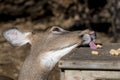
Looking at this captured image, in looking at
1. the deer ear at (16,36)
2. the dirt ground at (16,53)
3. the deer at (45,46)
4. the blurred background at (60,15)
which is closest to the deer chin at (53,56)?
the deer at (45,46)

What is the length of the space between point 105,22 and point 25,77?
7.95 metres

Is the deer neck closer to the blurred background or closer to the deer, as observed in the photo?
the deer

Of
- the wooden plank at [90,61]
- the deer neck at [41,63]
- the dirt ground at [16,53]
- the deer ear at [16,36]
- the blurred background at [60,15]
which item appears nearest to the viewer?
the wooden plank at [90,61]

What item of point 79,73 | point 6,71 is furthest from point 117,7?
point 79,73

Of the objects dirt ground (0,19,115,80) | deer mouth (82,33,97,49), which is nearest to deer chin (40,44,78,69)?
deer mouth (82,33,97,49)

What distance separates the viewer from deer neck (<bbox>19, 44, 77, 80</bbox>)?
219 inches

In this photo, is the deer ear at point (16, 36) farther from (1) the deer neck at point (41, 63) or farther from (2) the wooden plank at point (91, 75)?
(2) the wooden plank at point (91, 75)

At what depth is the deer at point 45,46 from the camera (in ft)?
Answer: 18.3

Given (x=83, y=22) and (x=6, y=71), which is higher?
(x=83, y=22)

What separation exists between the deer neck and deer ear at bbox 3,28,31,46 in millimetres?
375

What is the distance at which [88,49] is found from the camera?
584 centimetres

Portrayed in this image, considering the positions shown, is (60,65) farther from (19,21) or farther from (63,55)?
(19,21)

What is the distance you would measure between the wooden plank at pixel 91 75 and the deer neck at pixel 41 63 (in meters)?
0.48

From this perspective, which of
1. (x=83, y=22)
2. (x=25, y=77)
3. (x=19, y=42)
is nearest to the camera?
(x=25, y=77)
